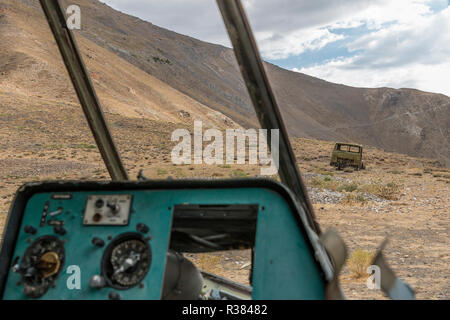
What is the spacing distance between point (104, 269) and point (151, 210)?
1.55 ft

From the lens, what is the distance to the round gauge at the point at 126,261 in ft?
7.66

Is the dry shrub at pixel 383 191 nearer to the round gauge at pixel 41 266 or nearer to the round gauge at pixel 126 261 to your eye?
the round gauge at pixel 126 261

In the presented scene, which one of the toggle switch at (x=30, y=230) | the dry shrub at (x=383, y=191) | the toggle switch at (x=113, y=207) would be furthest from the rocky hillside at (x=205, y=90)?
the toggle switch at (x=113, y=207)

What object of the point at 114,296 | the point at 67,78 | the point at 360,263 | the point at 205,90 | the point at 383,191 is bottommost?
the point at 114,296

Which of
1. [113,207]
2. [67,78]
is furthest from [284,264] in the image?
[67,78]

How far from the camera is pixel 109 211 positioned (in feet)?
8.33

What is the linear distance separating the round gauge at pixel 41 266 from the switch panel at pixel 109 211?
0.26 metres

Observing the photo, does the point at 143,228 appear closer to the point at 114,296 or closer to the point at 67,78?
the point at 114,296

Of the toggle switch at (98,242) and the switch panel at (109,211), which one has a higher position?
the switch panel at (109,211)

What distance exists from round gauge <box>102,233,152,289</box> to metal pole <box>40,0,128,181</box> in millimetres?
1031

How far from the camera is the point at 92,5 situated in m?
87.2

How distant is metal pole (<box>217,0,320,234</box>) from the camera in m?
2.29

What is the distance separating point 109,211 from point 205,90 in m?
74.3

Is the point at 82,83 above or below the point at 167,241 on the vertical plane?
above
